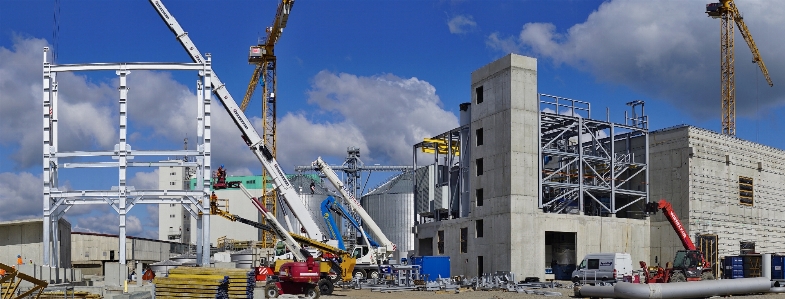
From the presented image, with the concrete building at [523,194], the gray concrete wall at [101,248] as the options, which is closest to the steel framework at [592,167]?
the concrete building at [523,194]

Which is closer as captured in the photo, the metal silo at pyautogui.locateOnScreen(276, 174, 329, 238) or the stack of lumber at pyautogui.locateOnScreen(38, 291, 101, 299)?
the stack of lumber at pyautogui.locateOnScreen(38, 291, 101, 299)

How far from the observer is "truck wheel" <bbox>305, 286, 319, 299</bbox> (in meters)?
33.6

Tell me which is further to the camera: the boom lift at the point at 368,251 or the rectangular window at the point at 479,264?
the rectangular window at the point at 479,264

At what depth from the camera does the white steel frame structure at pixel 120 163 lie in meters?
38.0

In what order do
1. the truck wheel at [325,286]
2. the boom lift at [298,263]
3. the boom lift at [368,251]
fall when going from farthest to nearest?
the boom lift at [368,251]
the truck wheel at [325,286]
the boom lift at [298,263]

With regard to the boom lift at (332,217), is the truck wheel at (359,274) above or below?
below

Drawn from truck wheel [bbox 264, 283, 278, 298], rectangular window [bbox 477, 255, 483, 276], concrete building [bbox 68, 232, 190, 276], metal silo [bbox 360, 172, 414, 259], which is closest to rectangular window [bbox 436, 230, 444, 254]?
rectangular window [bbox 477, 255, 483, 276]

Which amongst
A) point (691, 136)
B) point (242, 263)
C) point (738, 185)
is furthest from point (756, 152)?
point (242, 263)

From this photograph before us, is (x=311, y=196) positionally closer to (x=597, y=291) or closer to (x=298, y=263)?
(x=298, y=263)

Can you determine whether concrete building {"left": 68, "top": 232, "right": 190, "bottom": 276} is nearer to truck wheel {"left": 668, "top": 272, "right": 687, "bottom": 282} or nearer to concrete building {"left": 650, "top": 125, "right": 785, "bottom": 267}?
concrete building {"left": 650, "top": 125, "right": 785, "bottom": 267}

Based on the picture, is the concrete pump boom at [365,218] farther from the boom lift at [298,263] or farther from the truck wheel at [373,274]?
the boom lift at [298,263]

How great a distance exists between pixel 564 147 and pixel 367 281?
19.3 m

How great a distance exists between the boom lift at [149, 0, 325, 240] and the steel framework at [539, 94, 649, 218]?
14.7m

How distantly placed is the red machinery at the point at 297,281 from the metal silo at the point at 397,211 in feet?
155
